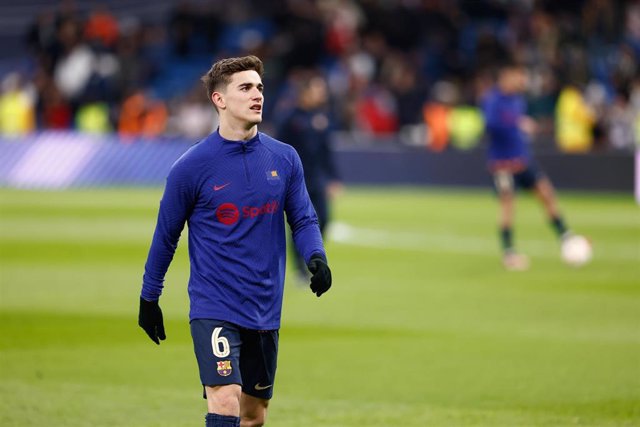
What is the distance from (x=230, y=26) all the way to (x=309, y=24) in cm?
349

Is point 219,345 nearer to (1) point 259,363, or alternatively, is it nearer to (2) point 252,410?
(1) point 259,363

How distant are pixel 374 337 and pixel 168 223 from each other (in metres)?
6.22

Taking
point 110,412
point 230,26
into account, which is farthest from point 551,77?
point 110,412

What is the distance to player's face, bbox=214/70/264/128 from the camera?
695 cm

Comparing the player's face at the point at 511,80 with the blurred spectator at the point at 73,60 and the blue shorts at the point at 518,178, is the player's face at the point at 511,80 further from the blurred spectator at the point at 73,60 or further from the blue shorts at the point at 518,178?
the blurred spectator at the point at 73,60

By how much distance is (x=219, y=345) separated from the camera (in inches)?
269

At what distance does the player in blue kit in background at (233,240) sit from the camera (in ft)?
22.7

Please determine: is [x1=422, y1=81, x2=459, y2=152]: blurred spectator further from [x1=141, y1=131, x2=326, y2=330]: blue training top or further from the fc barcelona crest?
the fc barcelona crest

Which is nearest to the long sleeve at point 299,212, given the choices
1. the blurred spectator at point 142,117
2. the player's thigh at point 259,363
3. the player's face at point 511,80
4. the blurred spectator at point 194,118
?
the player's thigh at point 259,363

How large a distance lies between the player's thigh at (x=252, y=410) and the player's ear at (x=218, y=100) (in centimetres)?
149

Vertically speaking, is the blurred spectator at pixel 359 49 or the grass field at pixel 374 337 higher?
the blurred spectator at pixel 359 49

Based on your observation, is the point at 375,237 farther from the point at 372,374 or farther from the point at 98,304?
the point at 372,374

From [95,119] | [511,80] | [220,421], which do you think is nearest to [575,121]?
[95,119]

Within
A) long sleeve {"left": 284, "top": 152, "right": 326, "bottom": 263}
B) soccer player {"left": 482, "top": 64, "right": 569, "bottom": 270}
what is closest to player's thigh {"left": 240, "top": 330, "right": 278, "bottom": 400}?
long sleeve {"left": 284, "top": 152, "right": 326, "bottom": 263}
